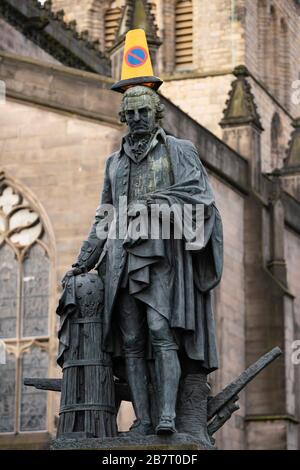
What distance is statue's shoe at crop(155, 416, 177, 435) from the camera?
8.86m

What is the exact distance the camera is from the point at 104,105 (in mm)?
23969

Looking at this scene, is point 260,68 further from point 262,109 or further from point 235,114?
point 235,114

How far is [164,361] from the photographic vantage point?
905 cm

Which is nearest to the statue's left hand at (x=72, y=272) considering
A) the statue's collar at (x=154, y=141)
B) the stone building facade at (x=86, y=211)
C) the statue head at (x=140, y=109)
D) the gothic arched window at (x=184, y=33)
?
the statue's collar at (x=154, y=141)

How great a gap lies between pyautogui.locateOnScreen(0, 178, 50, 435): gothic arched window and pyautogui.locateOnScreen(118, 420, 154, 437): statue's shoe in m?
14.5

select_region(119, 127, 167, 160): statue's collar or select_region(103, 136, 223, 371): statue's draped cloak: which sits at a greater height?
select_region(119, 127, 167, 160): statue's collar

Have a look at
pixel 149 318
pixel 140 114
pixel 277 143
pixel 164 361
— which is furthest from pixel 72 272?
pixel 277 143

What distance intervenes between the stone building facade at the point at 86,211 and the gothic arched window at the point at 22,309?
0.02m

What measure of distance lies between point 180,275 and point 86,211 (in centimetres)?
1437

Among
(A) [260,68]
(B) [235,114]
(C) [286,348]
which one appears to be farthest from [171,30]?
(C) [286,348]

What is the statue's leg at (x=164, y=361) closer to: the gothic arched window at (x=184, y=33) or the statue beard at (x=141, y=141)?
the statue beard at (x=141, y=141)

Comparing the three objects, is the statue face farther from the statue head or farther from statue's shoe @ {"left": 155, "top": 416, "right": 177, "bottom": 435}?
statue's shoe @ {"left": 155, "top": 416, "right": 177, "bottom": 435}

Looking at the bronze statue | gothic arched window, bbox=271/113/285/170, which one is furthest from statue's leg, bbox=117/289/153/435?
gothic arched window, bbox=271/113/285/170
